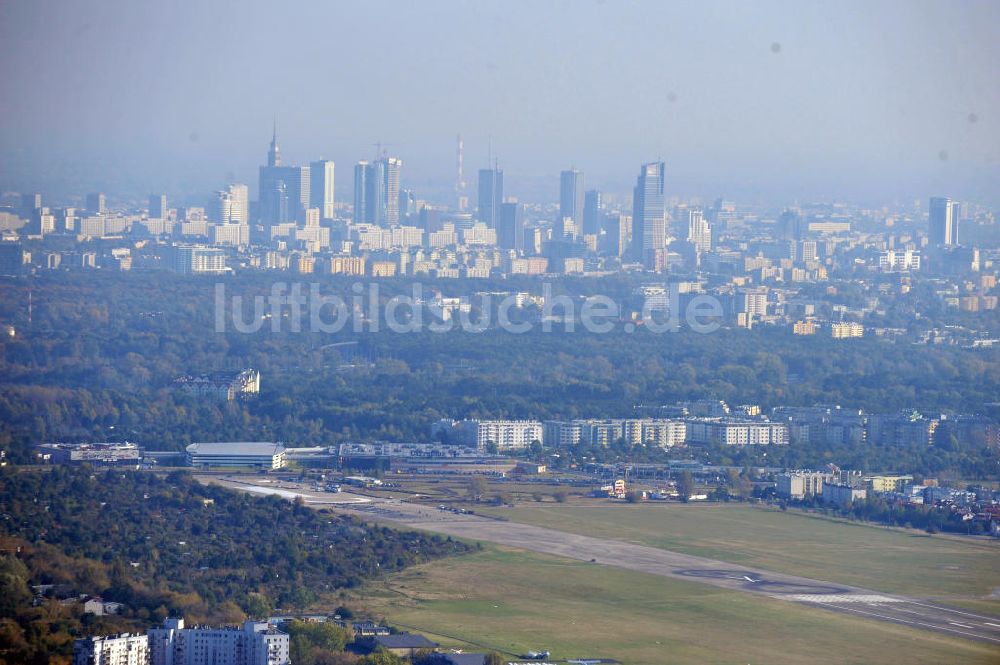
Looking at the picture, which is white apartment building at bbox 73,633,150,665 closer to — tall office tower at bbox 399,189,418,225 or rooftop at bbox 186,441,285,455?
rooftop at bbox 186,441,285,455

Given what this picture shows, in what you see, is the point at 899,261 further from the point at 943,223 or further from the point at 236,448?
the point at 236,448

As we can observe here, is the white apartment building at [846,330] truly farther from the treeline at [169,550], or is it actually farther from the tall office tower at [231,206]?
the treeline at [169,550]

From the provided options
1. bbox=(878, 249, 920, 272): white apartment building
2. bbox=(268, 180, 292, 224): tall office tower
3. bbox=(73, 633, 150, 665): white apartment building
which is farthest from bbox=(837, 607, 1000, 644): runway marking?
bbox=(268, 180, 292, 224): tall office tower

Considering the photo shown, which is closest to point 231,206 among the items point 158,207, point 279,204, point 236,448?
point 279,204

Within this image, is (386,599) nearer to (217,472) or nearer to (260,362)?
(217,472)

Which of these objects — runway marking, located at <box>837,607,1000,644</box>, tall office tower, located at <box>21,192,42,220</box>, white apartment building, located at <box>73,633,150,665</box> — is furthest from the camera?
tall office tower, located at <box>21,192,42,220</box>

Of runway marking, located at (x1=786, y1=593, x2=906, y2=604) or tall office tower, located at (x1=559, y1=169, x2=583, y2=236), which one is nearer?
runway marking, located at (x1=786, y1=593, x2=906, y2=604)

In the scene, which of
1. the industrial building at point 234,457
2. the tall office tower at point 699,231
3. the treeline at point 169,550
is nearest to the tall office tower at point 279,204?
the tall office tower at point 699,231
